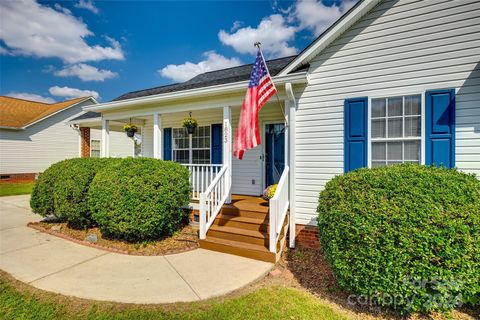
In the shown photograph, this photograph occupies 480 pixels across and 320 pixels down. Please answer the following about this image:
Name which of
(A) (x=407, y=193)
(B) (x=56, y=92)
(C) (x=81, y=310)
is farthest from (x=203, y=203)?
(B) (x=56, y=92)

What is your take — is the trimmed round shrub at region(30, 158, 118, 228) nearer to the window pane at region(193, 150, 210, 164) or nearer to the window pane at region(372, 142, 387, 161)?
the window pane at region(193, 150, 210, 164)

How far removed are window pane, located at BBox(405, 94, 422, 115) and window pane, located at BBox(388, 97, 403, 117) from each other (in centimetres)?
11

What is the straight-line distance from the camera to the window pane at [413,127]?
4184 mm

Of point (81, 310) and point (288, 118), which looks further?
point (288, 118)

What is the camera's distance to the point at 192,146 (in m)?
8.41

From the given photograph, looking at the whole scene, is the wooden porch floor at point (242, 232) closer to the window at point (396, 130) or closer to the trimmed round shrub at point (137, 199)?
the trimmed round shrub at point (137, 199)

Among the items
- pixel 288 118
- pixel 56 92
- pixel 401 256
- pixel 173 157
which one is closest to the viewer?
pixel 401 256

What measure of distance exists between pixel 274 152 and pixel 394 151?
132 inches

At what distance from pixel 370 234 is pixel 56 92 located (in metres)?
64.3

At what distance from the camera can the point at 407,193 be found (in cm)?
276

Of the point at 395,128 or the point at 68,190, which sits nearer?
the point at 395,128

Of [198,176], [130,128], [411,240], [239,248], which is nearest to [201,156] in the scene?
[198,176]

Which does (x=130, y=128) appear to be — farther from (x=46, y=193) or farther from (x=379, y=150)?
(x=379, y=150)

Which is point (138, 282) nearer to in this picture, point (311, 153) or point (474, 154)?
point (311, 153)
